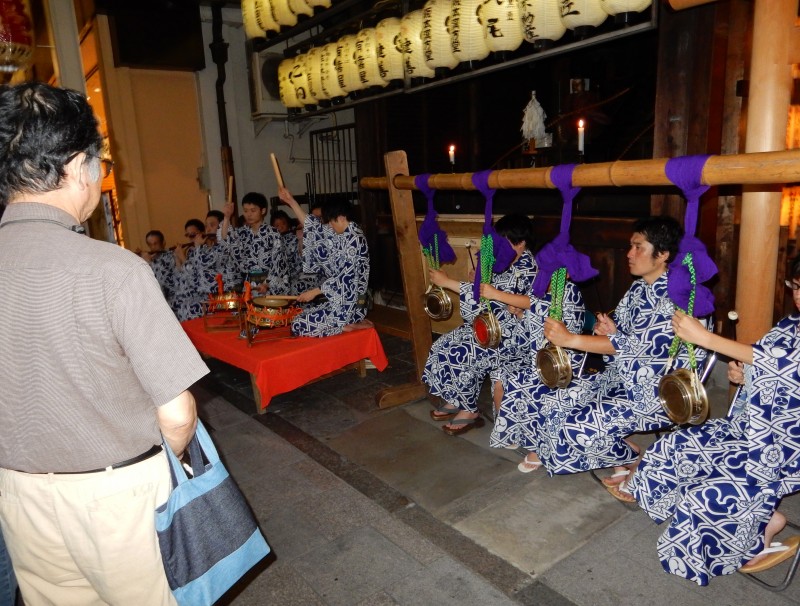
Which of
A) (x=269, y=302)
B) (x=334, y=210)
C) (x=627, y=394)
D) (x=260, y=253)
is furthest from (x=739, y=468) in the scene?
(x=260, y=253)

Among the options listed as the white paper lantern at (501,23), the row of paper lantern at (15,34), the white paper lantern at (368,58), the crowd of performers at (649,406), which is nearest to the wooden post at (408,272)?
the crowd of performers at (649,406)

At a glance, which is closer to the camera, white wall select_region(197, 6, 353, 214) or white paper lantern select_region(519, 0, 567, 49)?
white paper lantern select_region(519, 0, 567, 49)

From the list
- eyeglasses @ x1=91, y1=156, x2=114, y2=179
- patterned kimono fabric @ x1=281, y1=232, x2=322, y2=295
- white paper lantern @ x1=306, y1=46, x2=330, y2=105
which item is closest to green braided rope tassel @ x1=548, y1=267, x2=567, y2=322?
eyeglasses @ x1=91, y1=156, x2=114, y2=179

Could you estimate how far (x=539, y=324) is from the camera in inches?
169

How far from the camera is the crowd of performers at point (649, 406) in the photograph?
2.81m

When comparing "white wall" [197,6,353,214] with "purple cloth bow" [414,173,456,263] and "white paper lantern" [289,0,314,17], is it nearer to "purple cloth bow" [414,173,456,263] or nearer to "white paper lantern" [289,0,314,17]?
"white paper lantern" [289,0,314,17]

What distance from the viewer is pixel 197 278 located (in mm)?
8242

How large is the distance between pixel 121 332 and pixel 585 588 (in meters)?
2.71

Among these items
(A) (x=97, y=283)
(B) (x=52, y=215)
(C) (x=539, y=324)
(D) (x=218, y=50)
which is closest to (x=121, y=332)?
(A) (x=97, y=283)

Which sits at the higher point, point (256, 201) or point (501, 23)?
point (501, 23)

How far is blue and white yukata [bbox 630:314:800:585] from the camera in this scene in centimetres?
275

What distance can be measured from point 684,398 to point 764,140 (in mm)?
1503

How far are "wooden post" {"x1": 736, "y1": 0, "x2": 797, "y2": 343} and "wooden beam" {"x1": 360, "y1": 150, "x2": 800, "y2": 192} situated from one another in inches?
13.0

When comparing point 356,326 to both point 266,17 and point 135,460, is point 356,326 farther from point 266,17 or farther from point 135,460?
point 135,460
